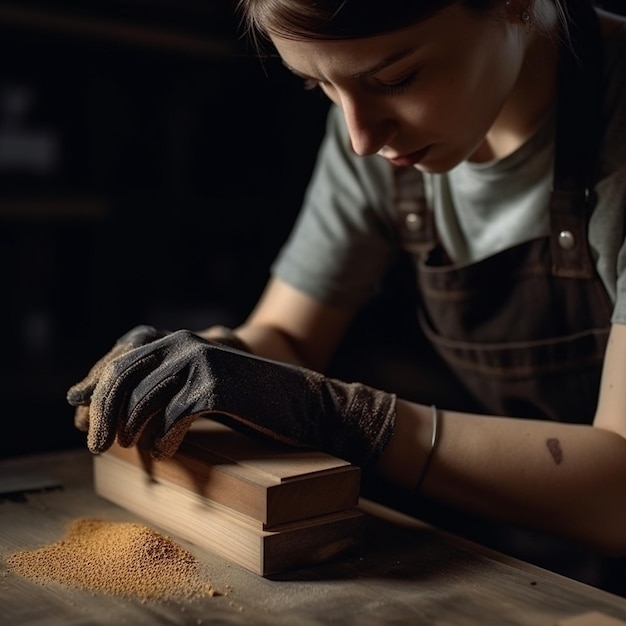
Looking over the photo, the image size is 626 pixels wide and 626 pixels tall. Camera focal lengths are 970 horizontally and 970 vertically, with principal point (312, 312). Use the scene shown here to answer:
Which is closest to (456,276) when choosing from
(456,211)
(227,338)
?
(456,211)

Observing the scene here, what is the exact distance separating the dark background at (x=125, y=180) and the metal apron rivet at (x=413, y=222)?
955 millimetres

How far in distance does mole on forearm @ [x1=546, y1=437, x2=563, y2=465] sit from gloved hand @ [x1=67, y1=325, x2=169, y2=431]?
0.46 meters

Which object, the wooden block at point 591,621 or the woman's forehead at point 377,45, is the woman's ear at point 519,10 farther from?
the wooden block at point 591,621

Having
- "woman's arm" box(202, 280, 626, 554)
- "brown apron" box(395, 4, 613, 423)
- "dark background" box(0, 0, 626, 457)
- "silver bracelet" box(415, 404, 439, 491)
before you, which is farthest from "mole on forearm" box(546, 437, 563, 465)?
"dark background" box(0, 0, 626, 457)

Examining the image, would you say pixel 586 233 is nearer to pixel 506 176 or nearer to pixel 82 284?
pixel 506 176

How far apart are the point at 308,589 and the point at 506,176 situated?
66 cm

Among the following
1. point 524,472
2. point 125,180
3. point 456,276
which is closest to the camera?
point 524,472

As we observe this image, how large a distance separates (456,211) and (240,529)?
66 centimetres

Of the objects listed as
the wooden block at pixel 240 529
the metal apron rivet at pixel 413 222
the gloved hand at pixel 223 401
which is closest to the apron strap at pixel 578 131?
the metal apron rivet at pixel 413 222

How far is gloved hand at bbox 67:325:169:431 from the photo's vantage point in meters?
1.09

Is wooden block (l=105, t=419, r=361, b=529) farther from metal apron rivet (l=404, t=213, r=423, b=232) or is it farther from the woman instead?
metal apron rivet (l=404, t=213, r=423, b=232)

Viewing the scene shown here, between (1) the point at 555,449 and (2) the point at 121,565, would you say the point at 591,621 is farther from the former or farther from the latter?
(2) the point at 121,565

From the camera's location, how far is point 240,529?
986 millimetres

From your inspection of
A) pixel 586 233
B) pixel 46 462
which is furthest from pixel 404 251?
pixel 46 462
